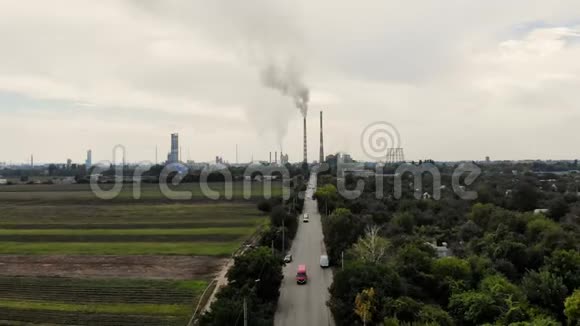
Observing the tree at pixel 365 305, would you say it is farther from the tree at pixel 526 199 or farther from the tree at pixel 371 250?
the tree at pixel 526 199

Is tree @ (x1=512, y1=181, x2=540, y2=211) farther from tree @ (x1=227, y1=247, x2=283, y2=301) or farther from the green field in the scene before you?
the green field

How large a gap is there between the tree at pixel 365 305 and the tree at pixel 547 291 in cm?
735

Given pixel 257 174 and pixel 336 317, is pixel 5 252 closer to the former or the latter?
pixel 336 317

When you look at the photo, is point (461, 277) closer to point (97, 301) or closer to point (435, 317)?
point (435, 317)

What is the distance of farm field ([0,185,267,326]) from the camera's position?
19.0 metres

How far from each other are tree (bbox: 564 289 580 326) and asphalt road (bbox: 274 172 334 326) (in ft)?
28.3

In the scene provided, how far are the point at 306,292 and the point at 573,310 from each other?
10982 millimetres

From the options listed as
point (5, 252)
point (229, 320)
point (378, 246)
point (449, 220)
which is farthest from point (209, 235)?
point (229, 320)

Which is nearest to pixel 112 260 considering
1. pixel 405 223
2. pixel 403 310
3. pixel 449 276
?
pixel 403 310

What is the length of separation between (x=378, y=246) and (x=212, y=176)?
90003 millimetres

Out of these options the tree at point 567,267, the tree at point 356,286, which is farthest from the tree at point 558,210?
the tree at point 356,286

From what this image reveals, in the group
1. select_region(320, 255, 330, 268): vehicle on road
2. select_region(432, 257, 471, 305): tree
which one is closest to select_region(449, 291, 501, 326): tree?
select_region(432, 257, 471, 305): tree

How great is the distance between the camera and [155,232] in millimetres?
39375

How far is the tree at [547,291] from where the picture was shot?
58.1 feet
